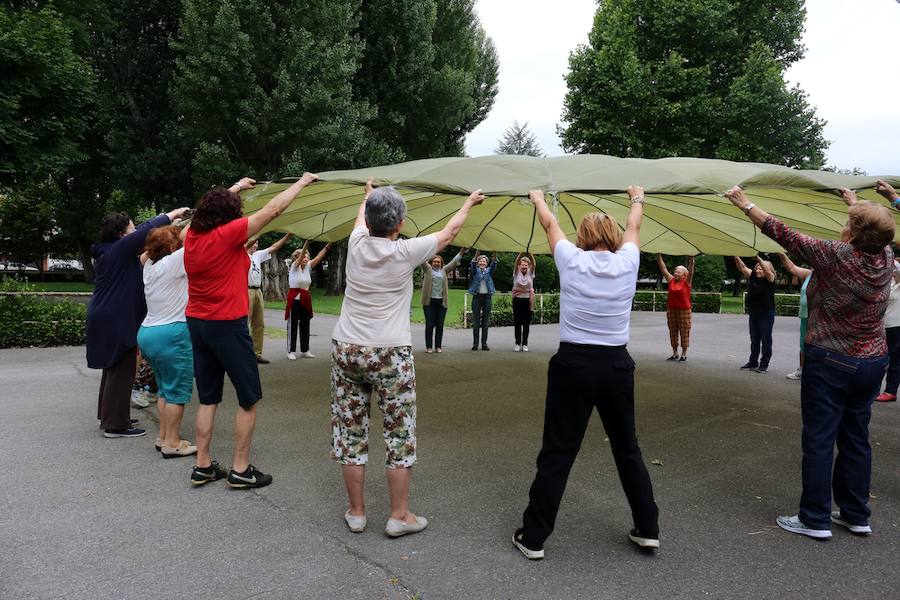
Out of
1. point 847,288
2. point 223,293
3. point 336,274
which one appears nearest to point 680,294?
point 847,288

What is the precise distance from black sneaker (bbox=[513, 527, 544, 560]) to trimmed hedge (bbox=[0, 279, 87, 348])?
9.92m

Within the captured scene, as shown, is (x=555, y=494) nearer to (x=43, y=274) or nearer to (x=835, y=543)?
(x=835, y=543)

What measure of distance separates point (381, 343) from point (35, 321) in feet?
33.2

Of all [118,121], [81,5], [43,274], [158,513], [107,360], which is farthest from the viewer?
[43,274]

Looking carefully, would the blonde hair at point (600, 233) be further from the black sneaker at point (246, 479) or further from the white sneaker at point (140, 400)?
the white sneaker at point (140, 400)

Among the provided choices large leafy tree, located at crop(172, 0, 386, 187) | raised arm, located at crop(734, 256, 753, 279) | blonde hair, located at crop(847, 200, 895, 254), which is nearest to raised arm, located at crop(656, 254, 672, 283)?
raised arm, located at crop(734, 256, 753, 279)

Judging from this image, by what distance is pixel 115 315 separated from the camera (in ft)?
16.5

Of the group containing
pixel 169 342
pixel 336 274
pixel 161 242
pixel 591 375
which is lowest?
pixel 169 342

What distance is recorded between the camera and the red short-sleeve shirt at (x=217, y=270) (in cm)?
368

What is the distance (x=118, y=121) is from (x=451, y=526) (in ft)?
75.0

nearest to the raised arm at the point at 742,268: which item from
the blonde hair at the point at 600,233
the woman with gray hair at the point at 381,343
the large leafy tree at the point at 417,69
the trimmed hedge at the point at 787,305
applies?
the blonde hair at the point at 600,233

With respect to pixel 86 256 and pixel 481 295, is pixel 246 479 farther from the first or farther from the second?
pixel 86 256

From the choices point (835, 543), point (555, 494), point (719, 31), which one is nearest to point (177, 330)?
point (555, 494)

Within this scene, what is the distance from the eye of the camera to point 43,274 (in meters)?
45.3
